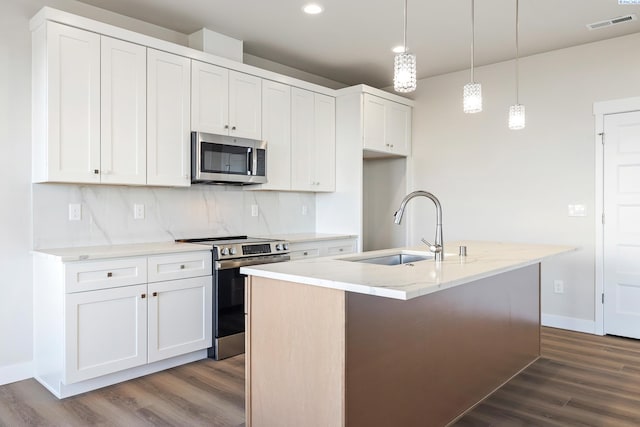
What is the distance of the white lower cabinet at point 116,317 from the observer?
9.09 feet

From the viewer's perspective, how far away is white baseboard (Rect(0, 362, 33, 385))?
300cm

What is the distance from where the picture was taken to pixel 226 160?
12.4ft

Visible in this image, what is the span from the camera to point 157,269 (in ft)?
10.3

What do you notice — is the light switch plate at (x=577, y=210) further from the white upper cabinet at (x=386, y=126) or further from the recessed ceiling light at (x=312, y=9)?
the recessed ceiling light at (x=312, y=9)

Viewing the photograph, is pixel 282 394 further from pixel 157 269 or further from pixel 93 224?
pixel 93 224

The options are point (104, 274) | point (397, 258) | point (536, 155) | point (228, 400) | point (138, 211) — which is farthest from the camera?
point (536, 155)

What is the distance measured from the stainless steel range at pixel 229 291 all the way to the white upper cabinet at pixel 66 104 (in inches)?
40.8

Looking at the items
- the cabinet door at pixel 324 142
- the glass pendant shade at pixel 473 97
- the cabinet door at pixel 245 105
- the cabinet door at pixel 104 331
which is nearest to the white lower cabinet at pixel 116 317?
the cabinet door at pixel 104 331

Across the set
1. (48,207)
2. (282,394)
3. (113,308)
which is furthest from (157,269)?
(282,394)

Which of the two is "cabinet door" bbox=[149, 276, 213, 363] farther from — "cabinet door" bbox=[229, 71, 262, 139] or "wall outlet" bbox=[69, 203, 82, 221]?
"cabinet door" bbox=[229, 71, 262, 139]

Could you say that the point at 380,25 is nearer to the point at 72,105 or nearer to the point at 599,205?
the point at 72,105

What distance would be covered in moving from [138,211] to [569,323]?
13.2ft

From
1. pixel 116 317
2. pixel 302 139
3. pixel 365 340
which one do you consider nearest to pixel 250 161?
pixel 302 139

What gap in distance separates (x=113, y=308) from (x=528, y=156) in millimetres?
3978
